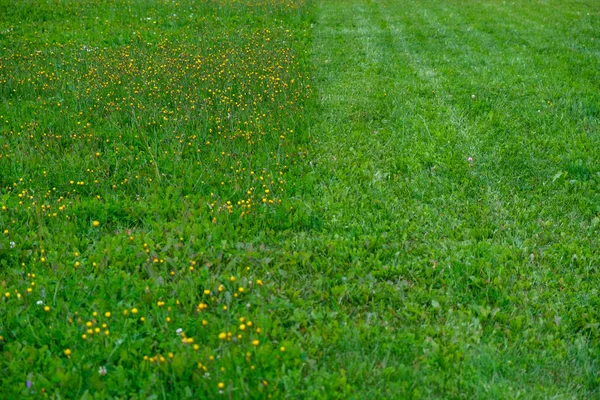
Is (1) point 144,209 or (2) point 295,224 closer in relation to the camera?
(2) point 295,224

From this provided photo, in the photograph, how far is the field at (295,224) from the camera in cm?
355

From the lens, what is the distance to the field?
3.55 metres

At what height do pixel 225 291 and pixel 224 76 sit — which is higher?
pixel 224 76

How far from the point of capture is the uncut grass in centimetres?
353

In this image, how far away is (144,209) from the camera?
5227mm

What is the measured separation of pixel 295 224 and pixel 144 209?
1250mm

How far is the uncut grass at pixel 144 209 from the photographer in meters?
3.53

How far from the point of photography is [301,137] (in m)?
A: 6.80

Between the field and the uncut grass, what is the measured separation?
0.02 m

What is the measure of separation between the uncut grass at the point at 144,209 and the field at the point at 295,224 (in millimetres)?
23

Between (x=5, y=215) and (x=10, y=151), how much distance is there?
54.1 inches

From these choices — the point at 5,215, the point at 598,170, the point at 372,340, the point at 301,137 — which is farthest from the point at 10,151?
the point at 598,170

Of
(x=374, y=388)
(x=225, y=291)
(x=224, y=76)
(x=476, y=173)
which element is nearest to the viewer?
(x=374, y=388)

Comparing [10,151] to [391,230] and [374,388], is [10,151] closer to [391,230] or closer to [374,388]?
[391,230]
